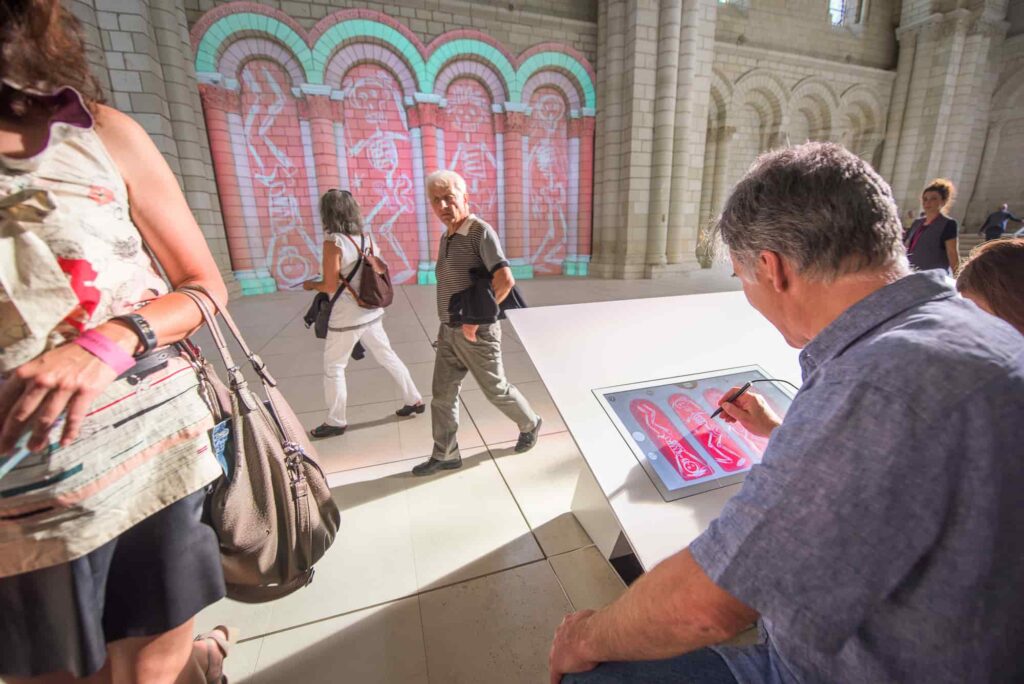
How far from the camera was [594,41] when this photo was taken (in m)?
9.24

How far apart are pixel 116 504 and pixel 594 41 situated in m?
11.0

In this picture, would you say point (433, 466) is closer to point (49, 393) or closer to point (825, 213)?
point (49, 393)

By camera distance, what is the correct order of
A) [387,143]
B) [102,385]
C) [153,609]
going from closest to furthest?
1. [102,385]
2. [153,609]
3. [387,143]

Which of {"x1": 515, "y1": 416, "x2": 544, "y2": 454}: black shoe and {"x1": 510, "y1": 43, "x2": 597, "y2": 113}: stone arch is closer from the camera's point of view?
{"x1": 515, "y1": 416, "x2": 544, "y2": 454}: black shoe

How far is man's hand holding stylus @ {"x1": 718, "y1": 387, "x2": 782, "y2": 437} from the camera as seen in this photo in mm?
1187

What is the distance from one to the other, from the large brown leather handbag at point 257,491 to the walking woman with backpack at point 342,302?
5.71 feet

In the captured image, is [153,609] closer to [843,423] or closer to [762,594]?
[762,594]

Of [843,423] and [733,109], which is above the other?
[733,109]

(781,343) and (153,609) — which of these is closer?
(153,609)

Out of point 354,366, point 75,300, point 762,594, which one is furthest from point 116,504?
point 354,366

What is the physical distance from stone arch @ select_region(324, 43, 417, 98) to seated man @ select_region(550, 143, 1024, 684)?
936 cm

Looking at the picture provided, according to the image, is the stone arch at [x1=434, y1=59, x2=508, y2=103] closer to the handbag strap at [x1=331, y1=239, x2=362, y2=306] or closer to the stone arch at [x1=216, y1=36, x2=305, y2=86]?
the stone arch at [x1=216, y1=36, x2=305, y2=86]

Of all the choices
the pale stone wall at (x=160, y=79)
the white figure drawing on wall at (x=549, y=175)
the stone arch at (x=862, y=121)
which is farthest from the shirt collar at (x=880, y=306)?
the stone arch at (x=862, y=121)

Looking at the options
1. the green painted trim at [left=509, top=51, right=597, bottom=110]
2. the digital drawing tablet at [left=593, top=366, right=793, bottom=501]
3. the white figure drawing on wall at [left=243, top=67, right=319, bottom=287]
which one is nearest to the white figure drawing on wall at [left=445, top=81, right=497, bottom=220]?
the green painted trim at [left=509, top=51, right=597, bottom=110]
